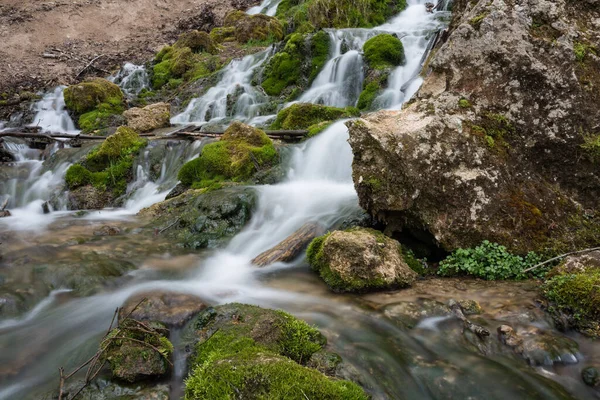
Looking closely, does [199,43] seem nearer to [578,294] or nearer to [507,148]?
[507,148]

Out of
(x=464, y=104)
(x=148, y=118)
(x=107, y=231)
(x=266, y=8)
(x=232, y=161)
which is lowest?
(x=107, y=231)

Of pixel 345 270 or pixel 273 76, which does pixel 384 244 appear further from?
pixel 273 76

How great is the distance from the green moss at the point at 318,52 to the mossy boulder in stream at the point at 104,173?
23.8ft

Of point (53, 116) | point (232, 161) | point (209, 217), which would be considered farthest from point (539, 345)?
point (53, 116)

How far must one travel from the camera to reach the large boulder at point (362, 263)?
438cm

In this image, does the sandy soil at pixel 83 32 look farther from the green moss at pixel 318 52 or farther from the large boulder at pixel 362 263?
the large boulder at pixel 362 263

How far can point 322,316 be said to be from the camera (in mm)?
3951

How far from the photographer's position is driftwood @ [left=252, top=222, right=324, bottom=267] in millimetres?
5461

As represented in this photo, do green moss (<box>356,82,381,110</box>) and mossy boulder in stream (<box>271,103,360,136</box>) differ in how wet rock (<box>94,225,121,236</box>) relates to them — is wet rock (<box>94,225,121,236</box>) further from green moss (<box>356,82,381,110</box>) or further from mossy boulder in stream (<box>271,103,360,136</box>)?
green moss (<box>356,82,381,110</box>)

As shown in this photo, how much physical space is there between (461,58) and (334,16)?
15627mm

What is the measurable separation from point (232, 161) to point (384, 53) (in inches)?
299

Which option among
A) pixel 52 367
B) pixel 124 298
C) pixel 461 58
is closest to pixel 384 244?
pixel 461 58

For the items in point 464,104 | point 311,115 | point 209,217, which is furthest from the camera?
point 311,115

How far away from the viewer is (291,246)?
559 centimetres
